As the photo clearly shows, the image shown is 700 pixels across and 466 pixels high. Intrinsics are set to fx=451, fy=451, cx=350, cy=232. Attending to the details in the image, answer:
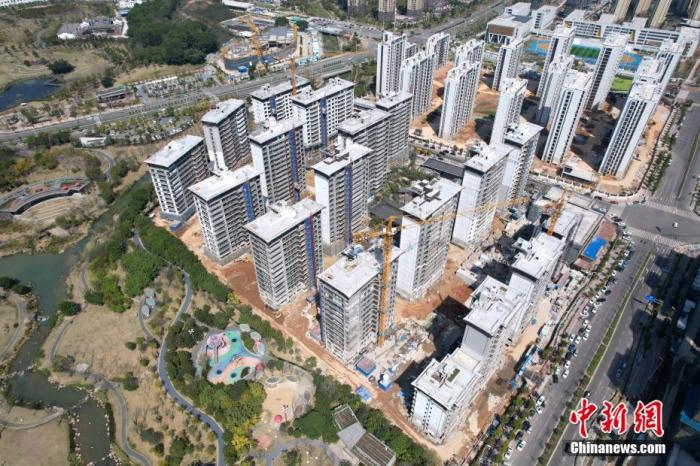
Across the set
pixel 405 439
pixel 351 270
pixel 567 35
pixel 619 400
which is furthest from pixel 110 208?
pixel 567 35

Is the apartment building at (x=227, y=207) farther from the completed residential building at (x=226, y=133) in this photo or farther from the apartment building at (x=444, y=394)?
the apartment building at (x=444, y=394)

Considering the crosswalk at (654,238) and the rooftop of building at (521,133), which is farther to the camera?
the crosswalk at (654,238)

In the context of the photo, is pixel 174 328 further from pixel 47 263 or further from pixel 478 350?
pixel 478 350

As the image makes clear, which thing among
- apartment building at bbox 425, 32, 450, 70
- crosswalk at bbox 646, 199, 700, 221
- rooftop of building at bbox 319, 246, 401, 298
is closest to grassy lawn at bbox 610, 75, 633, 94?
apartment building at bbox 425, 32, 450, 70

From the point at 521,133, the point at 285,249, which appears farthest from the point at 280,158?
the point at 521,133

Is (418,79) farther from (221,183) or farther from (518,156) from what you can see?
(221,183)

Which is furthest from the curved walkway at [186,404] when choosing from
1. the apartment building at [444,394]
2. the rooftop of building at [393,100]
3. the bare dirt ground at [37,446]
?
the rooftop of building at [393,100]

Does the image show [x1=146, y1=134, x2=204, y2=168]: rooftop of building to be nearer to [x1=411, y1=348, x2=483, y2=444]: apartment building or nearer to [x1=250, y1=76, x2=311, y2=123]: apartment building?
[x1=250, y1=76, x2=311, y2=123]: apartment building
